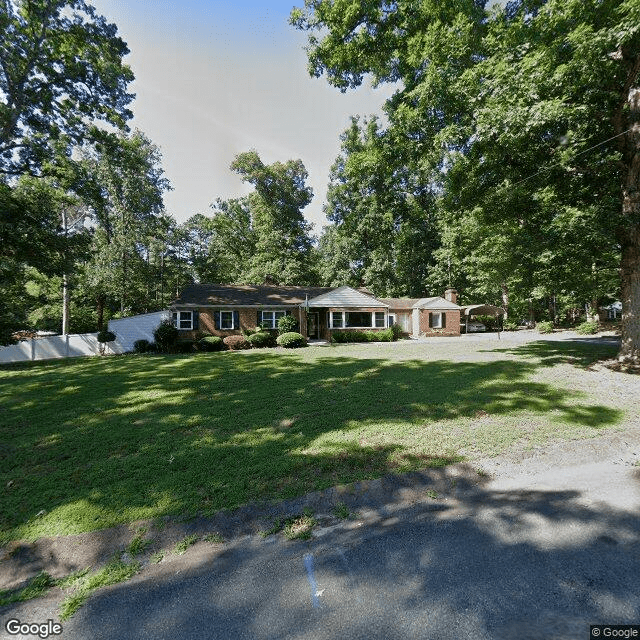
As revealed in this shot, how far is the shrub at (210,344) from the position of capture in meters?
19.8

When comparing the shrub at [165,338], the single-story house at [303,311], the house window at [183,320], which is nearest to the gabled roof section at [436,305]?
the single-story house at [303,311]

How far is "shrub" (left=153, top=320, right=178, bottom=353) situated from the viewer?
762 inches

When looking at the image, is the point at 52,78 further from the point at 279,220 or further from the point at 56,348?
the point at 279,220

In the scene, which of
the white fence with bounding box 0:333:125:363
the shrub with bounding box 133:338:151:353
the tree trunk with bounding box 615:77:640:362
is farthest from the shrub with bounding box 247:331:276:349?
the tree trunk with bounding box 615:77:640:362

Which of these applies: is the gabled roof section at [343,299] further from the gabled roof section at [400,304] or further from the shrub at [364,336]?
the gabled roof section at [400,304]

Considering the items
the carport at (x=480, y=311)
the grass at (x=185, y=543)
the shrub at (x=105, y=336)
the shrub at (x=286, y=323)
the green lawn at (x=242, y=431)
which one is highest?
the carport at (x=480, y=311)

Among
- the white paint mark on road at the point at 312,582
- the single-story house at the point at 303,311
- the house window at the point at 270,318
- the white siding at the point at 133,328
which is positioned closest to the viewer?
the white paint mark on road at the point at 312,582

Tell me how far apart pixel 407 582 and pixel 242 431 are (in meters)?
3.94

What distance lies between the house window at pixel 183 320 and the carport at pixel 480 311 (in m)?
27.5

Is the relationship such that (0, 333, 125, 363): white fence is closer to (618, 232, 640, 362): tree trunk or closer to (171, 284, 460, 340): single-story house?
(171, 284, 460, 340): single-story house

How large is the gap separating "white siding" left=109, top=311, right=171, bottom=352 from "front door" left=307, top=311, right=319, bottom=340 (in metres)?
10.8

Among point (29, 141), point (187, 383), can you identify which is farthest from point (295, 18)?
point (187, 383)

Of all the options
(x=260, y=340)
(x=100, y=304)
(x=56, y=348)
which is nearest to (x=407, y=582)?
(x=260, y=340)

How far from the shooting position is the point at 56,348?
2033 centimetres
